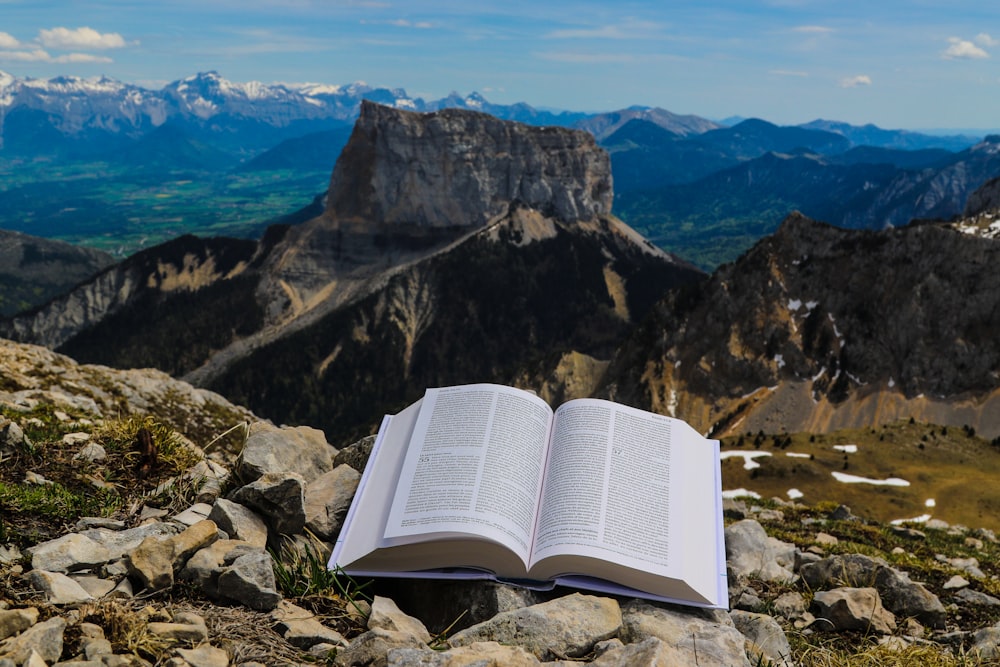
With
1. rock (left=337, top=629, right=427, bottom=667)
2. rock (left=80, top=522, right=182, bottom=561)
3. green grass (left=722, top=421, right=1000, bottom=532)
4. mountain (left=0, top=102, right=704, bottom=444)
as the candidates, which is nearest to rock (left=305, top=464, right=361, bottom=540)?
rock (left=80, top=522, right=182, bottom=561)

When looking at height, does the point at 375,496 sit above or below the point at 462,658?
above

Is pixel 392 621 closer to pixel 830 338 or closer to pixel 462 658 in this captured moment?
pixel 462 658

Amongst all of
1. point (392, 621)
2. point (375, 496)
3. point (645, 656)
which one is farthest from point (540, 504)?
point (645, 656)

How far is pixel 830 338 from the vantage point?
92.9 metres

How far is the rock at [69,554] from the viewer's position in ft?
16.8

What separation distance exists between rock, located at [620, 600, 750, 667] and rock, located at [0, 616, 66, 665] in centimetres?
395

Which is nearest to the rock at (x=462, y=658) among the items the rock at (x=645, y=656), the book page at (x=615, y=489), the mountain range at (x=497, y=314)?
the rock at (x=645, y=656)

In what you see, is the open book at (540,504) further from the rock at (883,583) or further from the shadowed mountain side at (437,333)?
the shadowed mountain side at (437,333)

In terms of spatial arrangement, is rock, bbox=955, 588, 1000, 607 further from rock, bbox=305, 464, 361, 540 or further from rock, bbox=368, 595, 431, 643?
rock, bbox=305, 464, 361, 540

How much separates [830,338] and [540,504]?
9773cm

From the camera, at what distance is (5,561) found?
509cm

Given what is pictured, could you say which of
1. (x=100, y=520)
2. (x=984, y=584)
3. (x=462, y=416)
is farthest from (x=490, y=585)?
(x=984, y=584)

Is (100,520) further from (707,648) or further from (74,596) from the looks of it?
(707,648)

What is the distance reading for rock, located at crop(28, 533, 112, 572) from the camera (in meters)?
5.13
